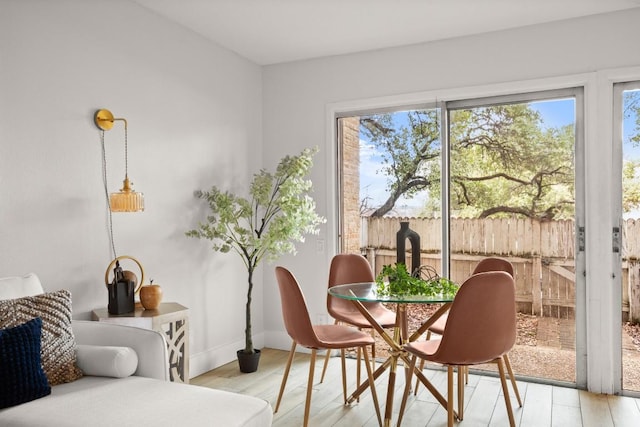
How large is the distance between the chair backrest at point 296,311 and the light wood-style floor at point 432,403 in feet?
1.85

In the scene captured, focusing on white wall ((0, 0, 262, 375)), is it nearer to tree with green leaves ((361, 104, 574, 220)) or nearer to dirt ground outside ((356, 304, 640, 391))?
tree with green leaves ((361, 104, 574, 220))

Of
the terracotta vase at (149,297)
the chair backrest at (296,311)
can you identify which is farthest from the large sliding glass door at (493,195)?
the terracotta vase at (149,297)

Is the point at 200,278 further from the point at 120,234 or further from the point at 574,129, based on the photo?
the point at 574,129

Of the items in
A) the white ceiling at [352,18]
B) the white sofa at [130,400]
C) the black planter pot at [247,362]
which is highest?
the white ceiling at [352,18]

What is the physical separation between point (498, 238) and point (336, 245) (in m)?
1.38

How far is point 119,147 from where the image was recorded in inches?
129

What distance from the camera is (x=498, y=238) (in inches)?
153

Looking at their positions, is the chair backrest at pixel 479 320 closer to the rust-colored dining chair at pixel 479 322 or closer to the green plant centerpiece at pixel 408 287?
the rust-colored dining chair at pixel 479 322

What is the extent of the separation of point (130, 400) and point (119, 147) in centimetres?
178

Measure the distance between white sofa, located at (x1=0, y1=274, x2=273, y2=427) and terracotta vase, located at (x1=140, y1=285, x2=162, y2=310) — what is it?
1.81 feet

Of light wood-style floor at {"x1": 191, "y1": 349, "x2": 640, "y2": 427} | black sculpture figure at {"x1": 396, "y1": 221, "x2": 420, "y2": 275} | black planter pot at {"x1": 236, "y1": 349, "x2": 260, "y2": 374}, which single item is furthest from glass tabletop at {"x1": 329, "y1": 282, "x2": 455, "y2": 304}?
black planter pot at {"x1": 236, "y1": 349, "x2": 260, "y2": 374}

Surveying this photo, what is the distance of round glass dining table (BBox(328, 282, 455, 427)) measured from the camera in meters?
2.76

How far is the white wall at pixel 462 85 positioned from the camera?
3527 millimetres

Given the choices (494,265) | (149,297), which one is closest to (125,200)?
(149,297)
